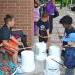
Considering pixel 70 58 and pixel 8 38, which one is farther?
pixel 8 38

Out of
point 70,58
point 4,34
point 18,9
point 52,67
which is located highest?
point 18,9

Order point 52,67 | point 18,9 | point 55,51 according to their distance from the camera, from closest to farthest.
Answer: point 52,67 < point 55,51 < point 18,9

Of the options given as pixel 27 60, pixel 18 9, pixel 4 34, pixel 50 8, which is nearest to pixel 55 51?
pixel 27 60

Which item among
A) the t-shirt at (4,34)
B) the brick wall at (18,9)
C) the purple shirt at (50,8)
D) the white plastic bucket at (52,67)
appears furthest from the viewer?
the purple shirt at (50,8)

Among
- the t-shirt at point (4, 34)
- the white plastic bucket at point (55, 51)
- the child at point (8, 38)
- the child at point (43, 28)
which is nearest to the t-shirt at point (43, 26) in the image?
the child at point (43, 28)

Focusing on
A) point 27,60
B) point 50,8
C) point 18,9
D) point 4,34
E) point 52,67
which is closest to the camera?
point 52,67

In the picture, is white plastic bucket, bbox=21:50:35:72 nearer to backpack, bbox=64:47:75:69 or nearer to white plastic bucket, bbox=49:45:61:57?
white plastic bucket, bbox=49:45:61:57

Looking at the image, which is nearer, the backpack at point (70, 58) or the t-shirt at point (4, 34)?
the backpack at point (70, 58)

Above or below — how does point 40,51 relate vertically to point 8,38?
below

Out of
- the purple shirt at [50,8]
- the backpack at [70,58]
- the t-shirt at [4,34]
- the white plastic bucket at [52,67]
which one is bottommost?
the white plastic bucket at [52,67]

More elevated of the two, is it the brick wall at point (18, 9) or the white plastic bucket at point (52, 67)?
the brick wall at point (18, 9)

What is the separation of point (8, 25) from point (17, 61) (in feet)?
3.08

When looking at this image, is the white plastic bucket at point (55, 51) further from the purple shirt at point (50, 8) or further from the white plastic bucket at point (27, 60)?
the purple shirt at point (50, 8)

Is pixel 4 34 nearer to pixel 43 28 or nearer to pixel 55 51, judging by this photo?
pixel 55 51
